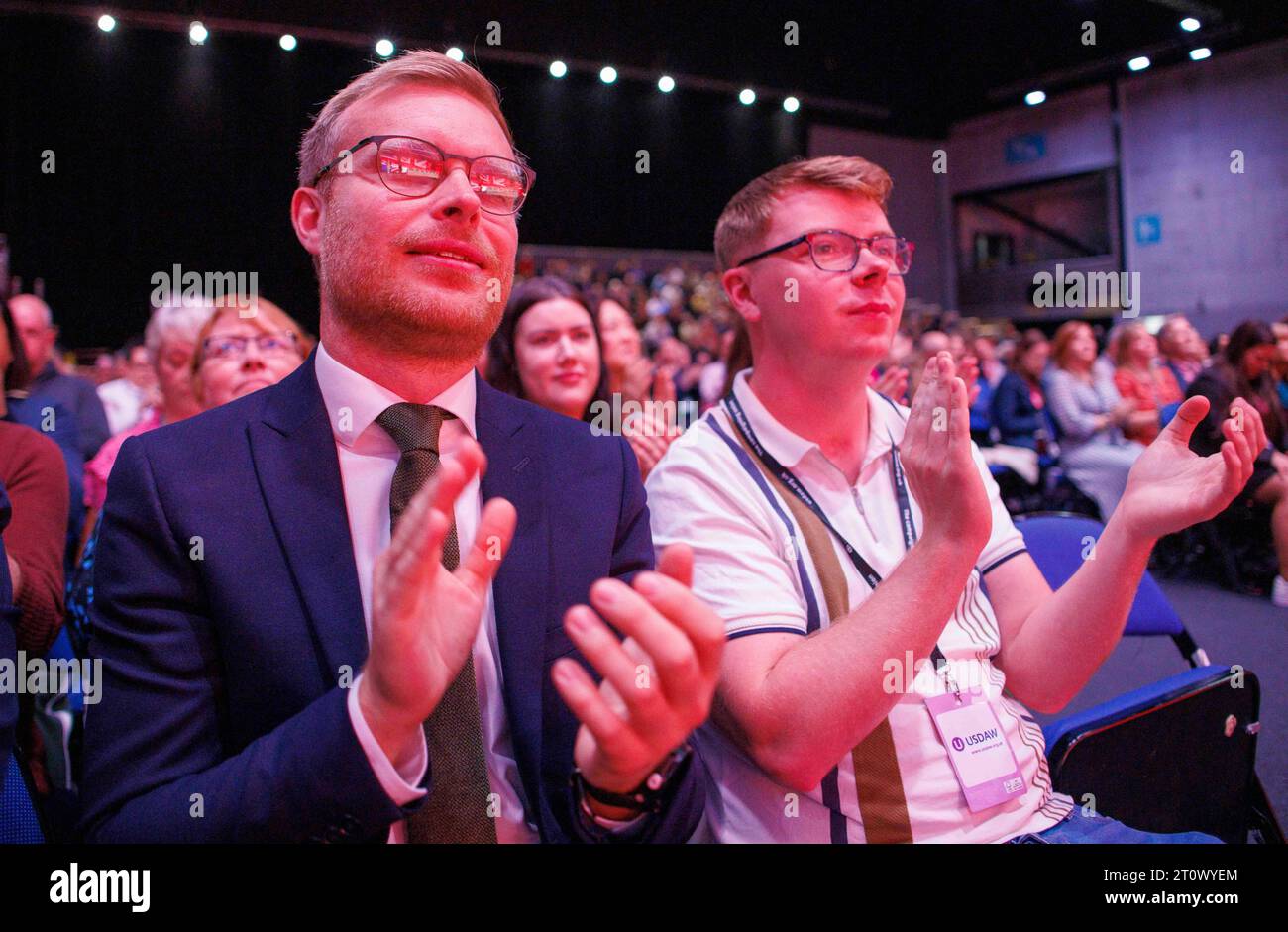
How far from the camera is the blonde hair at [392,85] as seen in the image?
1.06m

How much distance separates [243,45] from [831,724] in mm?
7841

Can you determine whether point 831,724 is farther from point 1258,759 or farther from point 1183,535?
point 1183,535

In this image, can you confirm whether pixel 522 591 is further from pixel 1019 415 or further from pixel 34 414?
pixel 1019 415

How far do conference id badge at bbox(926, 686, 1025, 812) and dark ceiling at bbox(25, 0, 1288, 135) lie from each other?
1.76 m

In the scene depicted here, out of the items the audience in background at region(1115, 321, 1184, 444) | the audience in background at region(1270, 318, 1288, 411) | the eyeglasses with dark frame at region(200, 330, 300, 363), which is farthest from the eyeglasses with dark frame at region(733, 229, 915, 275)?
the audience in background at region(1115, 321, 1184, 444)

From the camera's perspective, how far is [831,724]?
105cm

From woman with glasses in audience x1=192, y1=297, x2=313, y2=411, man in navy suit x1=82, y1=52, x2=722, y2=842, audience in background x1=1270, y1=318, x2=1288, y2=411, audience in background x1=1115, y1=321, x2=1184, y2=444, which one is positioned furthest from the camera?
audience in background x1=1115, y1=321, x2=1184, y2=444

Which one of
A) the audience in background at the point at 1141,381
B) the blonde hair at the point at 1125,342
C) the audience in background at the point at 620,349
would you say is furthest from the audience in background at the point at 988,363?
the audience in background at the point at 620,349

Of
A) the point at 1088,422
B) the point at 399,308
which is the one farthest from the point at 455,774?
the point at 1088,422

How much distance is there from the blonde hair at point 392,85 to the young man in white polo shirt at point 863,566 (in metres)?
0.60


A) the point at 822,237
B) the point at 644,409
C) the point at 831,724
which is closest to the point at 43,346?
the point at 644,409

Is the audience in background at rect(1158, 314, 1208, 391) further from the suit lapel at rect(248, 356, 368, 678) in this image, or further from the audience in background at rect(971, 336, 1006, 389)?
the suit lapel at rect(248, 356, 368, 678)

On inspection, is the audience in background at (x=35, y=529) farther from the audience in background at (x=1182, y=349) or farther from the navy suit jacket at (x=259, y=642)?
the audience in background at (x=1182, y=349)

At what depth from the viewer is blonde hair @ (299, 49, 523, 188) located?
1062 millimetres
